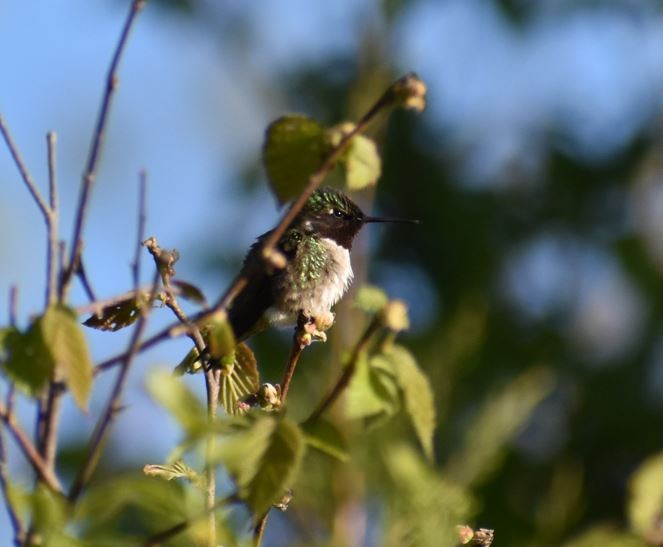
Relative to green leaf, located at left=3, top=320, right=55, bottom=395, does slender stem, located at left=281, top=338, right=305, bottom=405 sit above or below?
below

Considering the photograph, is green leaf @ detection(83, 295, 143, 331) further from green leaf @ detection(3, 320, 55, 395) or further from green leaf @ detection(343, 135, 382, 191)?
green leaf @ detection(3, 320, 55, 395)

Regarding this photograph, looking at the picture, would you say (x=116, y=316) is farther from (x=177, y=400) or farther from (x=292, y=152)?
(x=177, y=400)

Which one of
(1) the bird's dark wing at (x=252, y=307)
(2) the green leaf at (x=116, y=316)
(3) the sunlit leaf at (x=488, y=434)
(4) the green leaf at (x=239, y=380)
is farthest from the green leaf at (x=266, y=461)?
(1) the bird's dark wing at (x=252, y=307)

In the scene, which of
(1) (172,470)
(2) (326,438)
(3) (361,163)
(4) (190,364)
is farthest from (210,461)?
(4) (190,364)

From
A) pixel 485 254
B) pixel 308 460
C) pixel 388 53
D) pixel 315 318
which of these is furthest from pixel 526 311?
pixel 315 318

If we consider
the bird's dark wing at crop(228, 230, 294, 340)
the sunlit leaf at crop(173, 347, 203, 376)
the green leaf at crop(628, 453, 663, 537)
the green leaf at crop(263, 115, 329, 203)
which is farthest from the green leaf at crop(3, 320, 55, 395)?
the bird's dark wing at crop(228, 230, 294, 340)

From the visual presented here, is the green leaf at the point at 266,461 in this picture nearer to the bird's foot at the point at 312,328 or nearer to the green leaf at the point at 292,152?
the green leaf at the point at 292,152

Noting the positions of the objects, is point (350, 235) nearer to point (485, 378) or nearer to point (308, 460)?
point (308, 460)
